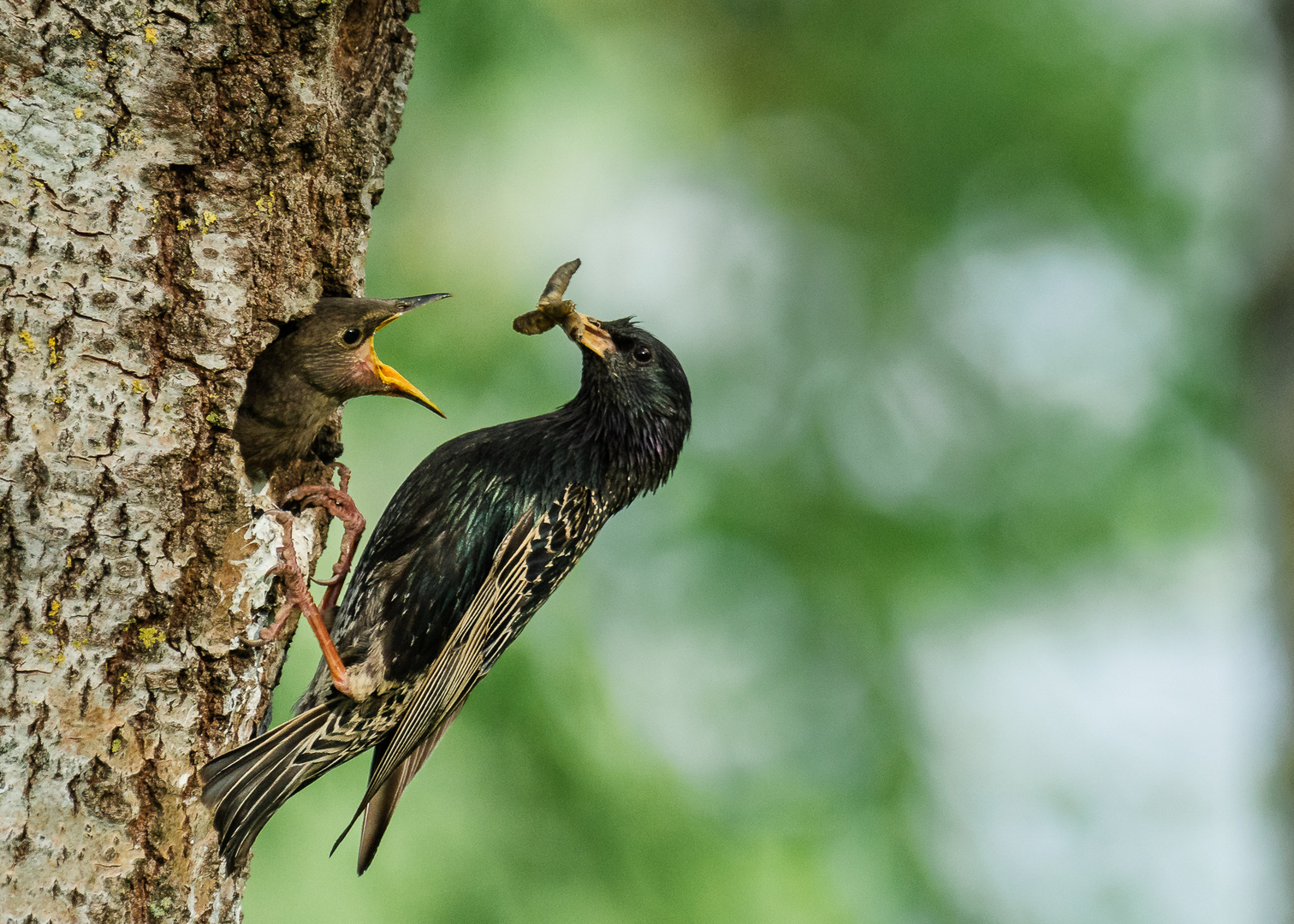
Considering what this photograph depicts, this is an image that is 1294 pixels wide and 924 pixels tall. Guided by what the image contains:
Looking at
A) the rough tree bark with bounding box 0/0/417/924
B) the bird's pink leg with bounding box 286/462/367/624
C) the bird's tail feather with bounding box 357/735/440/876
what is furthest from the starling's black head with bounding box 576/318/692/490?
the rough tree bark with bounding box 0/0/417/924

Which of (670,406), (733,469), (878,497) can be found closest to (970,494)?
(878,497)

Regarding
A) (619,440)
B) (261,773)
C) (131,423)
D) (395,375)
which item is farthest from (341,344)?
(261,773)

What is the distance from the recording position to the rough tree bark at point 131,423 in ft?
6.35

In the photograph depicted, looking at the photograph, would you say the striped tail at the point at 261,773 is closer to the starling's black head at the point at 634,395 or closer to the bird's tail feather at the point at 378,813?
the bird's tail feather at the point at 378,813

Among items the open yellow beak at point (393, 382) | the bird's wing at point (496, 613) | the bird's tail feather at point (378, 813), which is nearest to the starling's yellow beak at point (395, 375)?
the open yellow beak at point (393, 382)

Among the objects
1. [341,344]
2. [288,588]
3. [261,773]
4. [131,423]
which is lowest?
[261,773]

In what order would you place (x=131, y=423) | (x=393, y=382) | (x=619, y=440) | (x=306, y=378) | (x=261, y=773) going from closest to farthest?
(x=131, y=423)
(x=261, y=773)
(x=306, y=378)
(x=393, y=382)
(x=619, y=440)

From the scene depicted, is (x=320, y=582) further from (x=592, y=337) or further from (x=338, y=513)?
(x=592, y=337)

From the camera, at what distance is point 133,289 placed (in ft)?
6.77

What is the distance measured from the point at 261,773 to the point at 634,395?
56.5 inches

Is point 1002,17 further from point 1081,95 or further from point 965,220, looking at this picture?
point 965,220

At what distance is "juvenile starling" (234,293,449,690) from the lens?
8.43 feet

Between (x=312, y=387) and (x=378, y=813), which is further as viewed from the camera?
(x=378, y=813)

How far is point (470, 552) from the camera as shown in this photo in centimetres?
292
